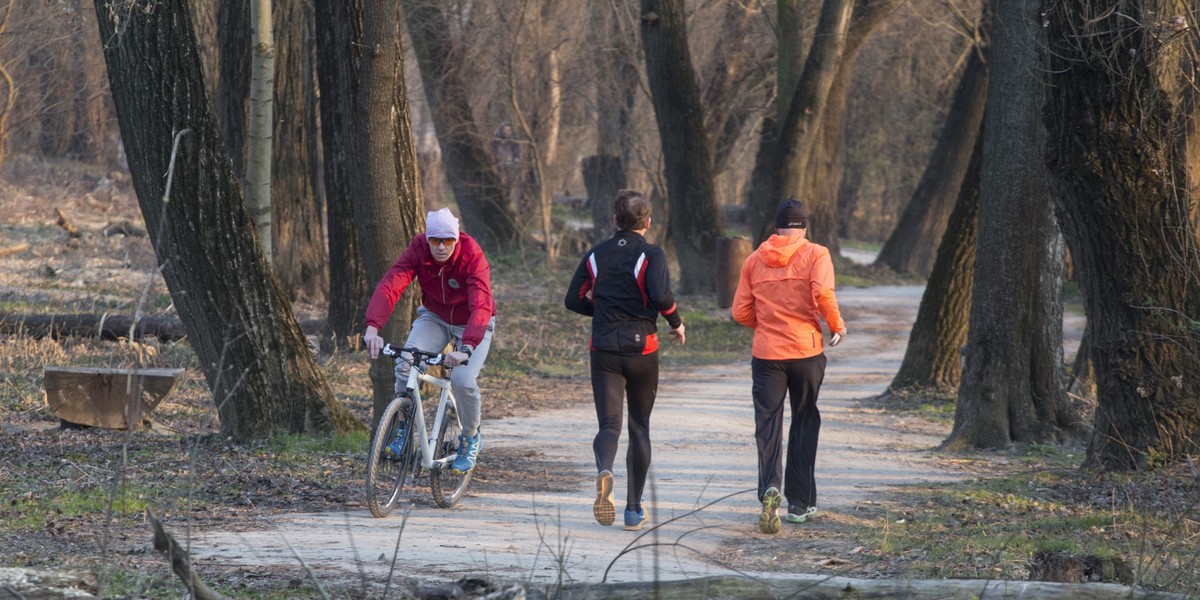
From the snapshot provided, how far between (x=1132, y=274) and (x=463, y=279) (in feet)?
14.2

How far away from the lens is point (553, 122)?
2477 centimetres

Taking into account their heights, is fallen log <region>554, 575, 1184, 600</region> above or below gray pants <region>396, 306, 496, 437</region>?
below

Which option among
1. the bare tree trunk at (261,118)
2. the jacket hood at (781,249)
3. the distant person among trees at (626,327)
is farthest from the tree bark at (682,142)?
the distant person among trees at (626,327)

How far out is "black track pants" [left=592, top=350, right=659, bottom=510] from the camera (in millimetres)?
7719

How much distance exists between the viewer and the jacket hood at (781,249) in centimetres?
789

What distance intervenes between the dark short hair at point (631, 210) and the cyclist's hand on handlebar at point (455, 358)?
1165 mm

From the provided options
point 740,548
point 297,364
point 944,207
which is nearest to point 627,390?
point 740,548

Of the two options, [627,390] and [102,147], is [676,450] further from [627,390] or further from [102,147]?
[102,147]

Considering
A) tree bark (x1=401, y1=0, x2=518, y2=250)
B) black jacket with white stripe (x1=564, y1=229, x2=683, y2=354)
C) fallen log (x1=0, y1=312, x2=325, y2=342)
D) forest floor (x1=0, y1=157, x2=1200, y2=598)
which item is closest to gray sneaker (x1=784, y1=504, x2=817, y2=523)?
forest floor (x1=0, y1=157, x2=1200, y2=598)

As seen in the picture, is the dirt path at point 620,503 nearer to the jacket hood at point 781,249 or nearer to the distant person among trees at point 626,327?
the distant person among trees at point 626,327

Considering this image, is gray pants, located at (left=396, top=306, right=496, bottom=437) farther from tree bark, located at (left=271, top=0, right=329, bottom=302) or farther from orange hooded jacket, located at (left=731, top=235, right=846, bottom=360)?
tree bark, located at (left=271, top=0, right=329, bottom=302)

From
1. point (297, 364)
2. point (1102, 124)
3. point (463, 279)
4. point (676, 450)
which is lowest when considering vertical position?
point (676, 450)

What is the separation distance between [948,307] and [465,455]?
7.06 m

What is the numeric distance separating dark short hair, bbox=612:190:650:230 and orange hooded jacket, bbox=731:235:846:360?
0.71 m
